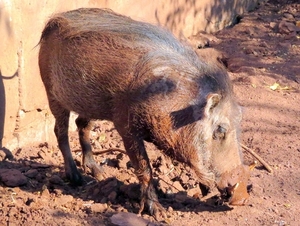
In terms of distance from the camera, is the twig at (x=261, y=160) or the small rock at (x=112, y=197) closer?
the small rock at (x=112, y=197)

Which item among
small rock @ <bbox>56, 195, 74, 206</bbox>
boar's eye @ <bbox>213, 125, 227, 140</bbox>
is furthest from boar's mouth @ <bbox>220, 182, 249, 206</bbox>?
small rock @ <bbox>56, 195, 74, 206</bbox>

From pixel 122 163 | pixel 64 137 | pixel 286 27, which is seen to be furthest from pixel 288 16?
pixel 64 137

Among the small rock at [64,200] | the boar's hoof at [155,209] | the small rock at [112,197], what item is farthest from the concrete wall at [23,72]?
the boar's hoof at [155,209]

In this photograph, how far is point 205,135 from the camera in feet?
12.4

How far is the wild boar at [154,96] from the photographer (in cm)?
373

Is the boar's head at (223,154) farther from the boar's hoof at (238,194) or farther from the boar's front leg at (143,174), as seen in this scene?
the boar's front leg at (143,174)

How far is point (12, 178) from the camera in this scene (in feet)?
14.1

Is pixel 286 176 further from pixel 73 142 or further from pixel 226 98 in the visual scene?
pixel 73 142

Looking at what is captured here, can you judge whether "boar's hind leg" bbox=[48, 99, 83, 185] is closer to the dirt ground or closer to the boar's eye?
the dirt ground

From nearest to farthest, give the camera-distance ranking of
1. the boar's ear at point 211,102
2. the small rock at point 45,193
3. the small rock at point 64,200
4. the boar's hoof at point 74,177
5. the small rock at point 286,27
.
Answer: the boar's ear at point 211,102 < the small rock at point 64,200 < the small rock at point 45,193 < the boar's hoof at point 74,177 < the small rock at point 286,27

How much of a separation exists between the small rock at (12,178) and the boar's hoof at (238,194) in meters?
1.45

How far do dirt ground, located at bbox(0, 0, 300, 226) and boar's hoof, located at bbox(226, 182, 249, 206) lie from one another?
0.45 ft

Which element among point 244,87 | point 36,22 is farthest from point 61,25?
point 244,87

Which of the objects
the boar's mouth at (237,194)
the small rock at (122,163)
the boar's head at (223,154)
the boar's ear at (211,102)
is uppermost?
the boar's ear at (211,102)
